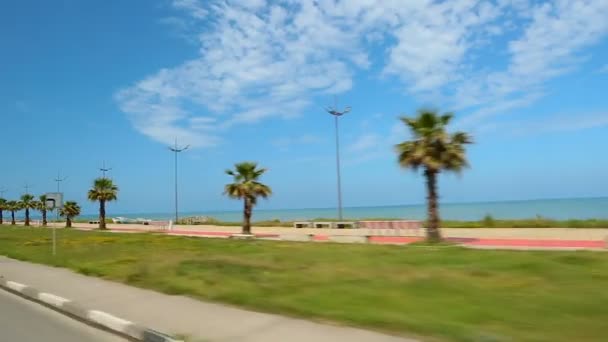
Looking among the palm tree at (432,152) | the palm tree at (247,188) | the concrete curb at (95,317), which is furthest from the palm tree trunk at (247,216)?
the concrete curb at (95,317)

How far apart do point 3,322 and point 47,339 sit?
1.98 m

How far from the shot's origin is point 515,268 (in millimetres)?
11086

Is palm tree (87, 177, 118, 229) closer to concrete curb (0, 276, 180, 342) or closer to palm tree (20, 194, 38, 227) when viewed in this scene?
palm tree (20, 194, 38, 227)

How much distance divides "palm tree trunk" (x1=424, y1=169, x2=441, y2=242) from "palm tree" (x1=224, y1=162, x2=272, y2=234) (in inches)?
627

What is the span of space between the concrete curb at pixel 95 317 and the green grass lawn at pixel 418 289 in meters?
1.84

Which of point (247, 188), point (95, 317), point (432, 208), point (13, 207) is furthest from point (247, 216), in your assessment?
point (13, 207)

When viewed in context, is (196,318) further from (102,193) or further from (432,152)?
(102,193)

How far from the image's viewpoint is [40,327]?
8672 mm

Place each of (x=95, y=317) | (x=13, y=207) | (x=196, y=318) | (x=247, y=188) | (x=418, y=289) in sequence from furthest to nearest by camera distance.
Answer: (x=13, y=207) < (x=247, y=188) < (x=418, y=289) < (x=95, y=317) < (x=196, y=318)

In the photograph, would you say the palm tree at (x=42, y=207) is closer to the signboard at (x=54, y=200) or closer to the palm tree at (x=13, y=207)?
the palm tree at (x=13, y=207)

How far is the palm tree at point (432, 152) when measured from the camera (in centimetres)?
2217

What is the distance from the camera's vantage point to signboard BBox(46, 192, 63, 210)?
829 inches

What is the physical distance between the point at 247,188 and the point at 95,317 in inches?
1099

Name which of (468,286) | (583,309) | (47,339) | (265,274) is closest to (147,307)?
(47,339)
